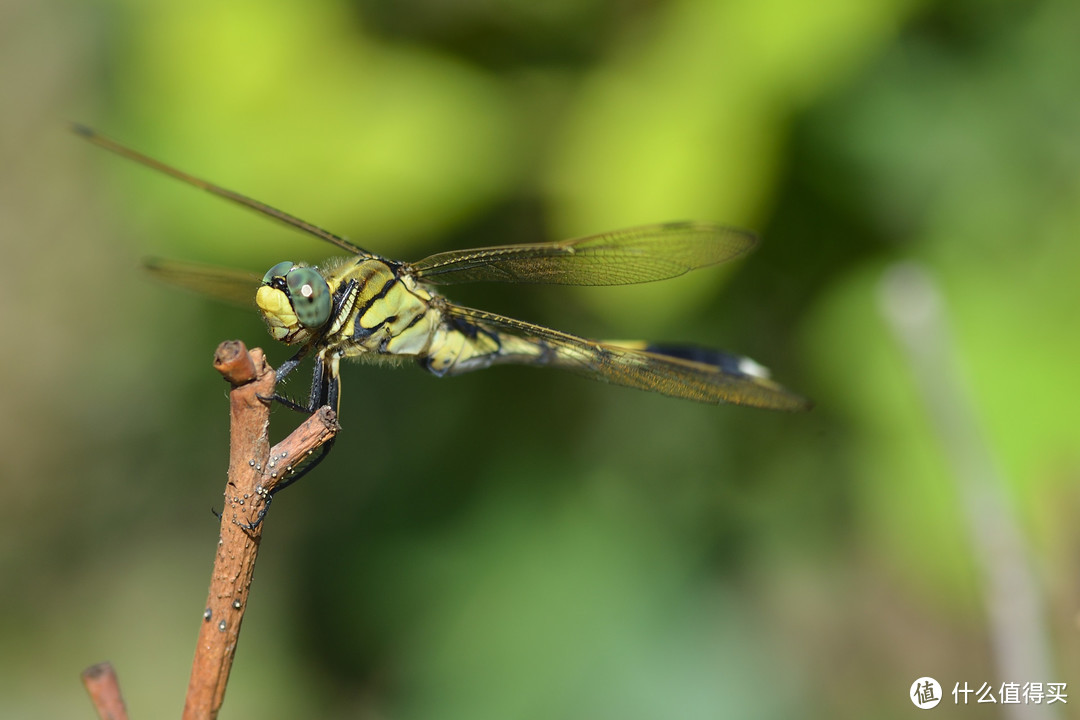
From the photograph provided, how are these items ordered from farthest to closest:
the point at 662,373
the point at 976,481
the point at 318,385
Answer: the point at 662,373 < the point at 318,385 < the point at 976,481

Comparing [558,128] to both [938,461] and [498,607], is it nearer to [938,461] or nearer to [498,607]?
[938,461]

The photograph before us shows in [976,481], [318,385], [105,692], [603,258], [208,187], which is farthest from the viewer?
[603,258]

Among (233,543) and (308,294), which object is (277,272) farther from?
(233,543)

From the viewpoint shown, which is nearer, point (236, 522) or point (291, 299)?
point (236, 522)

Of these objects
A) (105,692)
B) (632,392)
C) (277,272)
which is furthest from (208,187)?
(632,392)

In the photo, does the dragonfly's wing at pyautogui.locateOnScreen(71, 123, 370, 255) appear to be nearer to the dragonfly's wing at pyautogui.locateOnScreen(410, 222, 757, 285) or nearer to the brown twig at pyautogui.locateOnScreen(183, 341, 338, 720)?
the dragonfly's wing at pyautogui.locateOnScreen(410, 222, 757, 285)

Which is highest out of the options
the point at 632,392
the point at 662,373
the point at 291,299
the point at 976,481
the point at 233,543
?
the point at 632,392
